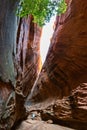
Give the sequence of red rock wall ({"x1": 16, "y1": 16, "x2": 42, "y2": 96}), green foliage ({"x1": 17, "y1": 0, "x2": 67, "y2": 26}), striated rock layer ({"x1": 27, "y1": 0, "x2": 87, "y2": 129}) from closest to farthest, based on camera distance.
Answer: green foliage ({"x1": 17, "y1": 0, "x2": 67, "y2": 26}) < striated rock layer ({"x1": 27, "y1": 0, "x2": 87, "y2": 129}) < red rock wall ({"x1": 16, "y1": 16, "x2": 42, "y2": 96})

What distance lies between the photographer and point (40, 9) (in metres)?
5.26

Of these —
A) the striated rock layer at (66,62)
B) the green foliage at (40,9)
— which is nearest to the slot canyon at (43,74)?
the striated rock layer at (66,62)

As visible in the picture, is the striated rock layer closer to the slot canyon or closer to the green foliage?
the slot canyon

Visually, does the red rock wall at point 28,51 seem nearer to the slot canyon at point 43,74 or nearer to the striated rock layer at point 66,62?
the slot canyon at point 43,74

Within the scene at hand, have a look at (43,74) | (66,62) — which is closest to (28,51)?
(43,74)

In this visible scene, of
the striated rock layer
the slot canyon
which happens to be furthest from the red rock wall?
the striated rock layer

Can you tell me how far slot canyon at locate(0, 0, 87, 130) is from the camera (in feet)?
17.0

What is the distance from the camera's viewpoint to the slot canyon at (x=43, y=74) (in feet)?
17.0

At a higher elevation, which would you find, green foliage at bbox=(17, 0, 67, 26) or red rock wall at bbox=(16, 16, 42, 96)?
red rock wall at bbox=(16, 16, 42, 96)

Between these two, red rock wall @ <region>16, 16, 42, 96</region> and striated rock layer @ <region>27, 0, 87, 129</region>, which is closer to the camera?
striated rock layer @ <region>27, 0, 87, 129</region>

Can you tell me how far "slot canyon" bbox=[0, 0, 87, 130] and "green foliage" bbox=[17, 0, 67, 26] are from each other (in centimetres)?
34

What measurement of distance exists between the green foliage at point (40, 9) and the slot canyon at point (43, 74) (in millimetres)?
→ 336

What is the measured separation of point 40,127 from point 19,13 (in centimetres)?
327

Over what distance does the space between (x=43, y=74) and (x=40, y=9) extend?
7950 mm
